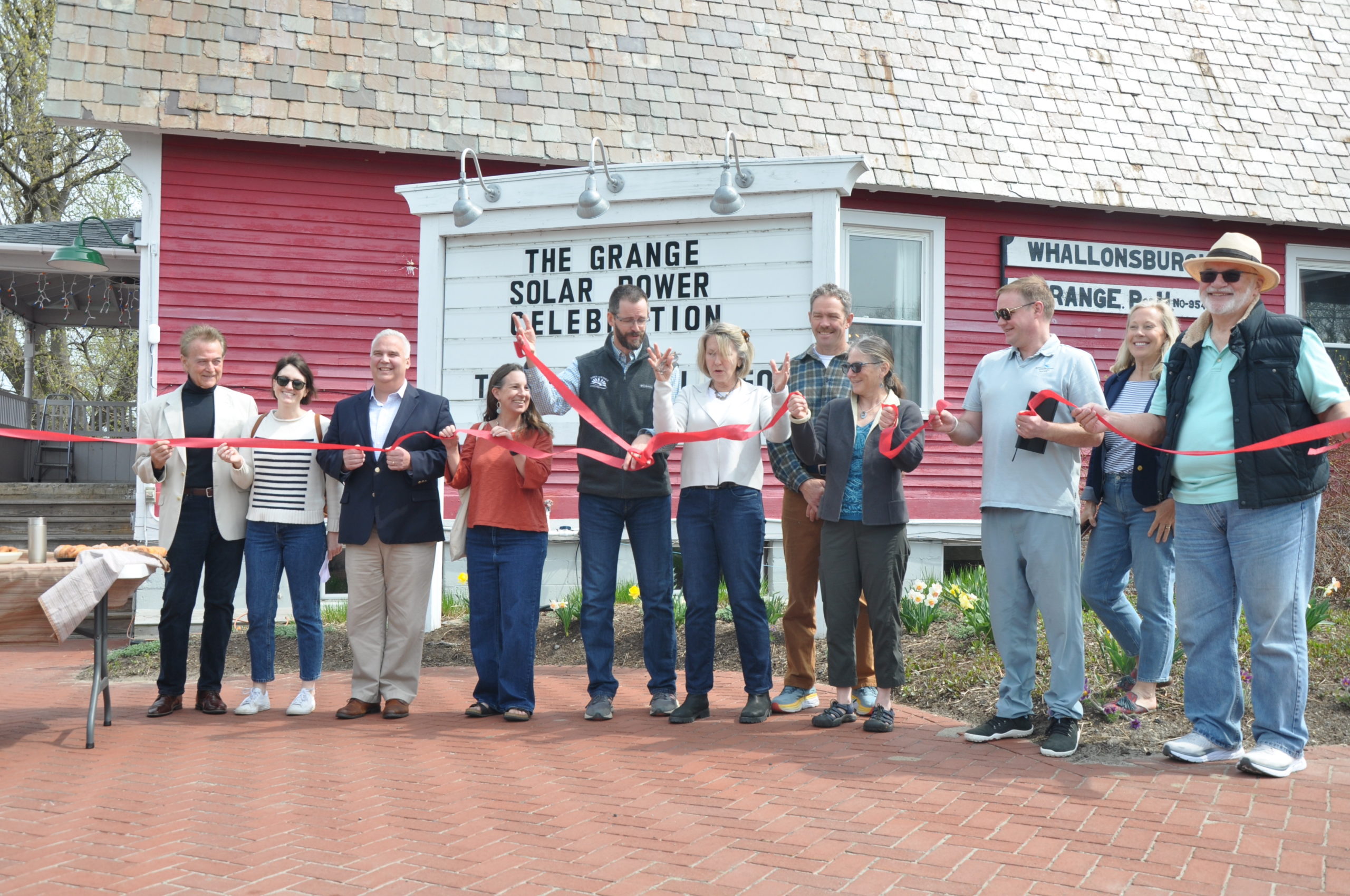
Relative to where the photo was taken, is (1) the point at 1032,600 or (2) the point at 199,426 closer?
(1) the point at 1032,600

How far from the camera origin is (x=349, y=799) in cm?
436

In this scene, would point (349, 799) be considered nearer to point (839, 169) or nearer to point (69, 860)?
point (69, 860)

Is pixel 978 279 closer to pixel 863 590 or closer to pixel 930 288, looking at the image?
pixel 930 288

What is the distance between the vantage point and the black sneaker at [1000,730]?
5188mm

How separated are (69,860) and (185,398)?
321 cm

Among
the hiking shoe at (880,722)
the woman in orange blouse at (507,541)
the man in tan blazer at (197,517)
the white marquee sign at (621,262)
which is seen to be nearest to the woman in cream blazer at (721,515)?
the hiking shoe at (880,722)

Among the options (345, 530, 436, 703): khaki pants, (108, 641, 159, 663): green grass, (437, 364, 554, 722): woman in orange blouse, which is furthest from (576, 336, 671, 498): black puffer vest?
(108, 641, 159, 663): green grass

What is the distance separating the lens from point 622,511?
5.89 metres

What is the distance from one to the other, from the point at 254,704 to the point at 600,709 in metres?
2.00

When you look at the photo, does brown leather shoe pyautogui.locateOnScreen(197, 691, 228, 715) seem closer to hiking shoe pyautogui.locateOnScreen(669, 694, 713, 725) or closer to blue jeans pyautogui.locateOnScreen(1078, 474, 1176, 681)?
hiking shoe pyautogui.locateOnScreen(669, 694, 713, 725)

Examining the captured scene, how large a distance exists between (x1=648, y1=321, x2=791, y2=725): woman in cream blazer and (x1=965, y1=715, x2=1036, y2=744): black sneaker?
108 cm

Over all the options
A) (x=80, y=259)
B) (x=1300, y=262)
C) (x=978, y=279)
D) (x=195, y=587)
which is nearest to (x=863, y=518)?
(x=195, y=587)

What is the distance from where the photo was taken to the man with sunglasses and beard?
586 centimetres

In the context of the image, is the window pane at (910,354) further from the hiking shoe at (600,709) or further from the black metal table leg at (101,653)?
the black metal table leg at (101,653)
